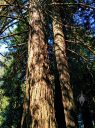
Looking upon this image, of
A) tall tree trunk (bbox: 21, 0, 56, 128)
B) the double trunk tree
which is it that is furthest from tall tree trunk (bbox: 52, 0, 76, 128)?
tall tree trunk (bbox: 21, 0, 56, 128)

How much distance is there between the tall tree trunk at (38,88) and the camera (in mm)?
3992

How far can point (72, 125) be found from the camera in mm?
6645

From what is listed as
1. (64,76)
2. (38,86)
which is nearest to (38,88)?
(38,86)

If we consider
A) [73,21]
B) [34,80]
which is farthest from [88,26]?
[34,80]

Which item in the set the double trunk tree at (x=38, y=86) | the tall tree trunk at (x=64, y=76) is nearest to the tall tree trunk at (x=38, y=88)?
the double trunk tree at (x=38, y=86)

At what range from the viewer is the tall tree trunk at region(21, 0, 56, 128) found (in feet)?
13.1

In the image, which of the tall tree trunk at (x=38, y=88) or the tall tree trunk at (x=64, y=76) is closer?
the tall tree trunk at (x=38, y=88)

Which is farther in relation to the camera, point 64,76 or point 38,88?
point 64,76

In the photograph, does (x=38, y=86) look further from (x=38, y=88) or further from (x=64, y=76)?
(x=64, y=76)

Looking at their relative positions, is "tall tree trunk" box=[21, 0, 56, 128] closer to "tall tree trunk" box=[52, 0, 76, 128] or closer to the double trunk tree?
the double trunk tree

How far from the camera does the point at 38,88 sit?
14.4 feet

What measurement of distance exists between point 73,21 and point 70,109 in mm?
4141

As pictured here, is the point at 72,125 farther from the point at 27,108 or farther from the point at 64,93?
the point at 27,108

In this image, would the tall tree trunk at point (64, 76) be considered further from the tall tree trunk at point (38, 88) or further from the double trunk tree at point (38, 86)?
the tall tree trunk at point (38, 88)
